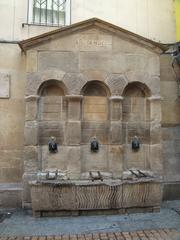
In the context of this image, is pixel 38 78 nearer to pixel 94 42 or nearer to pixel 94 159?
pixel 94 42

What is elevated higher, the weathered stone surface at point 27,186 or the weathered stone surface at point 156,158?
the weathered stone surface at point 156,158

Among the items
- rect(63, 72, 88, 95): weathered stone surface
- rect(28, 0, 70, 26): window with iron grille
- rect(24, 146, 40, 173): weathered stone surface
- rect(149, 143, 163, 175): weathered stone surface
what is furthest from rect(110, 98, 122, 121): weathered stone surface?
rect(28, 0, 70, 26): window with iron grille

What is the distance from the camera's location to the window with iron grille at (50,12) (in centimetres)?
678

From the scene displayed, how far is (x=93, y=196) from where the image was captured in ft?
17.9

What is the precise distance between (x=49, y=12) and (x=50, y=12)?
0.02 meters

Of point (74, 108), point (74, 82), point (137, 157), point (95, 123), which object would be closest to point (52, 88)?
point (74, 82)

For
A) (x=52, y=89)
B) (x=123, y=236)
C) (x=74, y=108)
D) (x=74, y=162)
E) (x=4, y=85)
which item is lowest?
(x=123, y=236)

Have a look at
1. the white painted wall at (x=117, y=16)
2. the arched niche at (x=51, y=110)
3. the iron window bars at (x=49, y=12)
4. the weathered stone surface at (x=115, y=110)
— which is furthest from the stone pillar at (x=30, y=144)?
the iron window bars at (x=49, y=12)

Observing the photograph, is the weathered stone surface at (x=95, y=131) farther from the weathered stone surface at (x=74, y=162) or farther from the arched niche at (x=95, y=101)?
the weathered stone surface at (x=74, y=162)

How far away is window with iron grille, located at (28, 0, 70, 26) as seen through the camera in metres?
6.78

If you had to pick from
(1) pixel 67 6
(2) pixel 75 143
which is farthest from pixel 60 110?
(1) pixel 67 6

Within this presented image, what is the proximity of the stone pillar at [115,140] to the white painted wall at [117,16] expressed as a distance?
2.18 meters

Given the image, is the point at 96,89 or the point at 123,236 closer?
the point at 123,236

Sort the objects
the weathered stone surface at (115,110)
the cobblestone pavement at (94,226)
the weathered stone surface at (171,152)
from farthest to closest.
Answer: the weathered stone surface at (171,152) < the weathered stone surface at (115,110) < the cobblestone pavement at (94,226)
